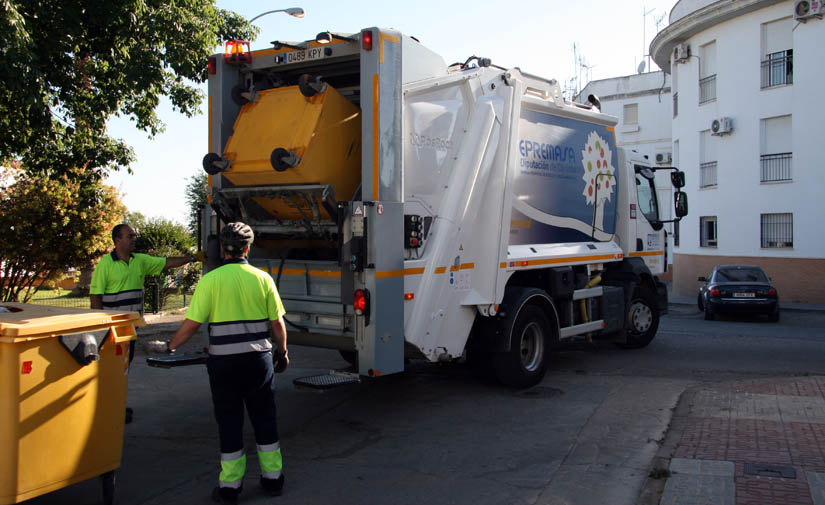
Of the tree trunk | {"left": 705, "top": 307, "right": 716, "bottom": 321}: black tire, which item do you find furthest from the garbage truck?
the tree trunk

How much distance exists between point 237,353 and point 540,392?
3.93 meters

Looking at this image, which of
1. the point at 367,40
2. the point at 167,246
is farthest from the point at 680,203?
the point at 167,246

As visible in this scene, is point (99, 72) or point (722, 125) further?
point (722, 125)

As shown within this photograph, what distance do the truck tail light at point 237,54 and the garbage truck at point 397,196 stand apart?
0.05ft

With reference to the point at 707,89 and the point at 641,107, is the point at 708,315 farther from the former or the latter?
the point at 641,107

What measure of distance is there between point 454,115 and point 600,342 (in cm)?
564

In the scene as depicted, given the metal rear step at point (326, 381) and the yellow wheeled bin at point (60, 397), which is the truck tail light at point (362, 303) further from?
the yellow wheeled bin at point (60, 397)

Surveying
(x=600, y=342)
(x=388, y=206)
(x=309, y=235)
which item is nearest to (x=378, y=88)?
(x=388, y=206)

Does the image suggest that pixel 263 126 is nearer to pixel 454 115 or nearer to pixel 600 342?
pixel 454 115

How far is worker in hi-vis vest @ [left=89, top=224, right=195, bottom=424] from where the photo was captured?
245 inches

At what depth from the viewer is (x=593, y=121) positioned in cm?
886

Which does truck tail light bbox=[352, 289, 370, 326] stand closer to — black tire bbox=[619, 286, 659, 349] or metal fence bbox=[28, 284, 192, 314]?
black tire bbox=[619, 286, 659, 349]

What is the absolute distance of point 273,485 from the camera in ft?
15.0

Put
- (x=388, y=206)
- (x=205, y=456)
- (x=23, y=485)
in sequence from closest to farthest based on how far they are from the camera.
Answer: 1. (x=23, y=485)
2. (x=205, y=456)
3. (x=388, y=206)
